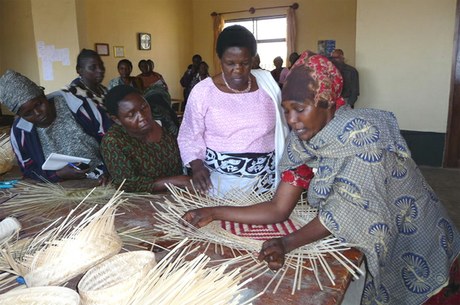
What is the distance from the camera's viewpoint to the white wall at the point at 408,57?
15.5 feet

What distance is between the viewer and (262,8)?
9625 mm

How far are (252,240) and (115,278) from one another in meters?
0.57

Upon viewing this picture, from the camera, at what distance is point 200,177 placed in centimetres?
175

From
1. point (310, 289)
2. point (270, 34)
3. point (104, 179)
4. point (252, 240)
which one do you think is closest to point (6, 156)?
point (104, 179)

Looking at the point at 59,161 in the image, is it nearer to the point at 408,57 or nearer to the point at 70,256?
the point at 70,256

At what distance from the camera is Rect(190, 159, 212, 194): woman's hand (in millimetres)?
1706

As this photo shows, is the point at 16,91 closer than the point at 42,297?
No

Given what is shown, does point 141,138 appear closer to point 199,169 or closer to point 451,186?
point 199,169

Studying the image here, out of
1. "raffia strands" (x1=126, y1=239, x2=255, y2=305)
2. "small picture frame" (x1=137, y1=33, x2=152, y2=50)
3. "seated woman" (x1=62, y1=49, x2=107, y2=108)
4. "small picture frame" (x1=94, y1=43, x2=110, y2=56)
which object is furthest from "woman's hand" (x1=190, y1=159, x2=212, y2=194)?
"small picture frame" (x1=137, y1=33, x2=152, y2=50)

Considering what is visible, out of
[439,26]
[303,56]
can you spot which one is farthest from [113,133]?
[439,26]

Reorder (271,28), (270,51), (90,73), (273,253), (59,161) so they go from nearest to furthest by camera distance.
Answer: (273,253), (59,161), (90,73), (271,28), (270,51)

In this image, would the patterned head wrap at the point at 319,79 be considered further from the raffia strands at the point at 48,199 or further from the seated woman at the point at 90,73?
the seated woman at the point at 90,73

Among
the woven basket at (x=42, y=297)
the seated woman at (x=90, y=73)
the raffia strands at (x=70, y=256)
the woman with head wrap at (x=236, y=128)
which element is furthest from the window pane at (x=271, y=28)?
the woven basket at (x=42, y=297)

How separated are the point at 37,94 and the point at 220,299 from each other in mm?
Answer: 1764
